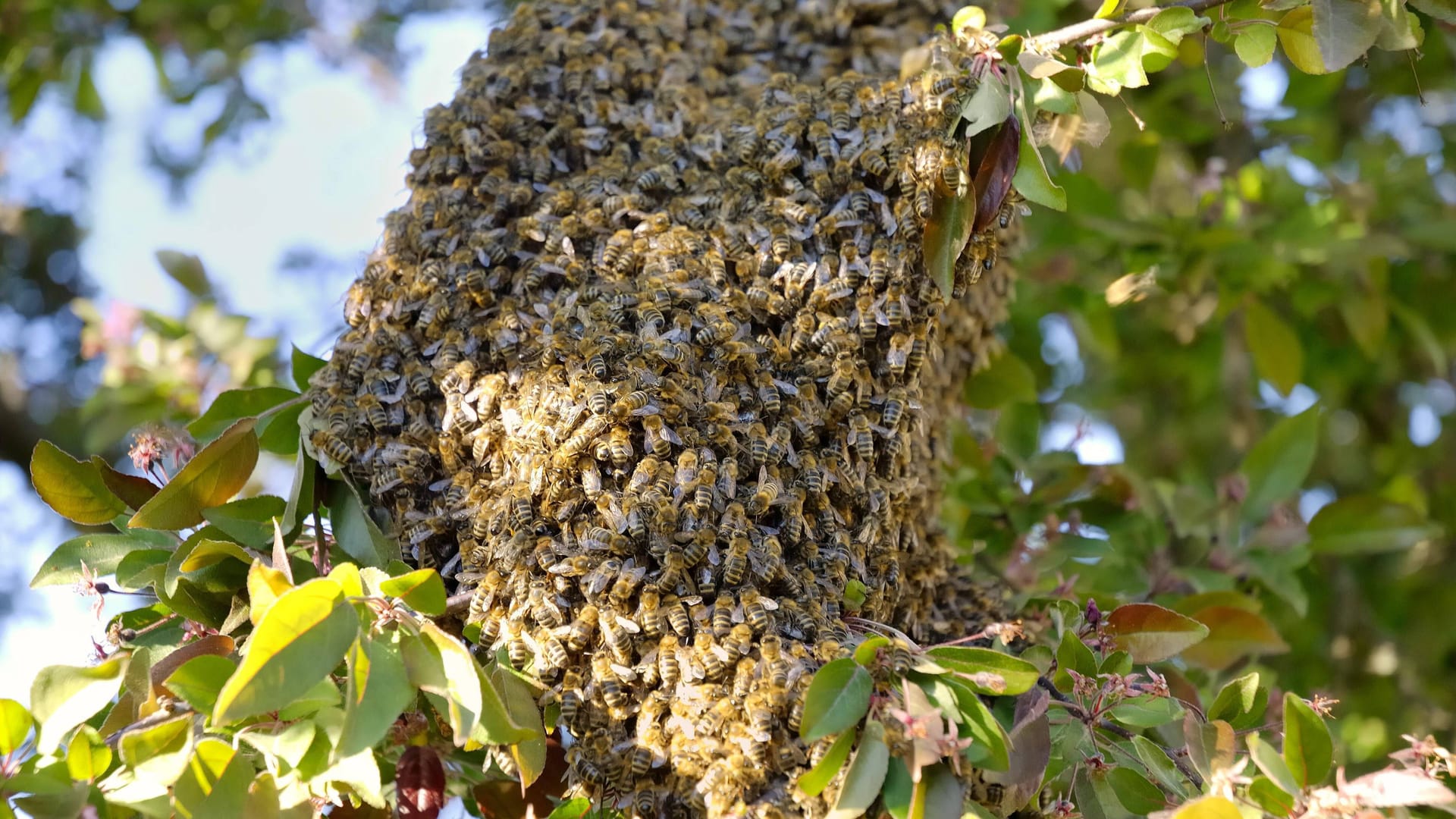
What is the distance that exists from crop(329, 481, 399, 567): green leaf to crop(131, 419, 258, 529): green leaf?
0.44 ft

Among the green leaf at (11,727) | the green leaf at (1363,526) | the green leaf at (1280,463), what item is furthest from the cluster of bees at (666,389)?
the green leaf at (1363,526)

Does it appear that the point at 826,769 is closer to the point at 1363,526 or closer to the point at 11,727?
the point at 11,727

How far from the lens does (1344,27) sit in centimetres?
141

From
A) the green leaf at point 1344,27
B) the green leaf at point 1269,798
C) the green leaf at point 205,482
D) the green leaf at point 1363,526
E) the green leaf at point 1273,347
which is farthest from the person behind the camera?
the green leaf at point 1273,347

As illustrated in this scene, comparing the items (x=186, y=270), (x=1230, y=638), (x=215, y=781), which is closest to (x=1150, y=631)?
(x=1230, y=638)

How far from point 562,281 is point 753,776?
0.74m

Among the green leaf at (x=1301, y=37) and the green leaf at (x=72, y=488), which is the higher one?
the green leaf at (x=72, y=488)

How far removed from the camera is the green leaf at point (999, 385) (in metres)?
2.16

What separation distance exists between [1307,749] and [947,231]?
763 millimetres

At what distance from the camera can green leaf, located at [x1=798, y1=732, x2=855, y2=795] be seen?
119 centimetres

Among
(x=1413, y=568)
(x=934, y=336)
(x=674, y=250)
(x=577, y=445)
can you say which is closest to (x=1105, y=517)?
(x=934, y=336)

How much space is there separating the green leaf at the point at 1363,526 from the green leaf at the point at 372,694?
1.97m

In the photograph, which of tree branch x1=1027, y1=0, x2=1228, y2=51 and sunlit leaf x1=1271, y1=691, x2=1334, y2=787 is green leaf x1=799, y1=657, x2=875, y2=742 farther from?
tree branch x1=1027, y1=0, x2=1228, y2=51

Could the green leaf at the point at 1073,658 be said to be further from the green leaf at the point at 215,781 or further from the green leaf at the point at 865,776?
the green leaf at the point at 215,781
